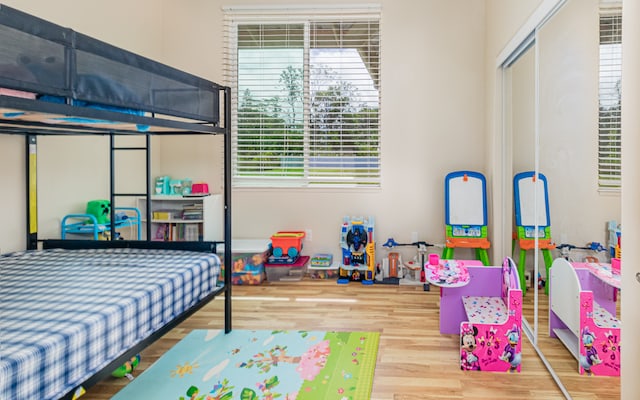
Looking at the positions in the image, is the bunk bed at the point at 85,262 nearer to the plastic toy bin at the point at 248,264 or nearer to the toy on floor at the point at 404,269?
the plastic toy bin at the point at 248,264

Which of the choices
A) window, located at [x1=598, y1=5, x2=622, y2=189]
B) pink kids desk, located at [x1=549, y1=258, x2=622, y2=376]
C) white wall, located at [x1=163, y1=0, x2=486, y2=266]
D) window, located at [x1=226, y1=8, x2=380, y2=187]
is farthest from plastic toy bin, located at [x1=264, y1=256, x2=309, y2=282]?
window, located at [x1=598, y1=5, x2=622, y2=189]

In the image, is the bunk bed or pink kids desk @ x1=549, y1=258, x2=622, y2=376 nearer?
the bunk bed

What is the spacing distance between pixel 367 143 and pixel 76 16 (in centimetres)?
272

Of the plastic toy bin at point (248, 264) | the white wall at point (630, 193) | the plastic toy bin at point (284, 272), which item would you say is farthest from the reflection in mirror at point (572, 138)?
the plastic toy bin at point (248, 264)

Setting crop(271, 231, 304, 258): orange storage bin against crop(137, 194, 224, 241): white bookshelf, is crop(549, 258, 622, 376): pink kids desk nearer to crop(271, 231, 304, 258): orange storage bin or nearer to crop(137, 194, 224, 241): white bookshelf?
crop(271, 231, 304, 258): orange storage bin

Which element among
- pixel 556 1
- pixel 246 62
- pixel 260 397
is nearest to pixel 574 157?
pixel 556 1

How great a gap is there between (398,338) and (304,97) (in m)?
2.68

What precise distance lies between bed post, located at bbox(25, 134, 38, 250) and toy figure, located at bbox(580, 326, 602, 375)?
333 centimetres

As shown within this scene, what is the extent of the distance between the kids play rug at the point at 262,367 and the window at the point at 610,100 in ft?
4.65

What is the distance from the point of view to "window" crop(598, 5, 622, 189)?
1673mm

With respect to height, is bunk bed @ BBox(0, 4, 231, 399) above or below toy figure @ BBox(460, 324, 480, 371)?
above

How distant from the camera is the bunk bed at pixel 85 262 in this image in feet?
4.44

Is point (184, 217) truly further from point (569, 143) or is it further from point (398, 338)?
point (569, 143)

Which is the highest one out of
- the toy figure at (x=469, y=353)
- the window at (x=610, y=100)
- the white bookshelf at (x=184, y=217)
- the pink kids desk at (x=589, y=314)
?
the window at (x=610, y=100)
